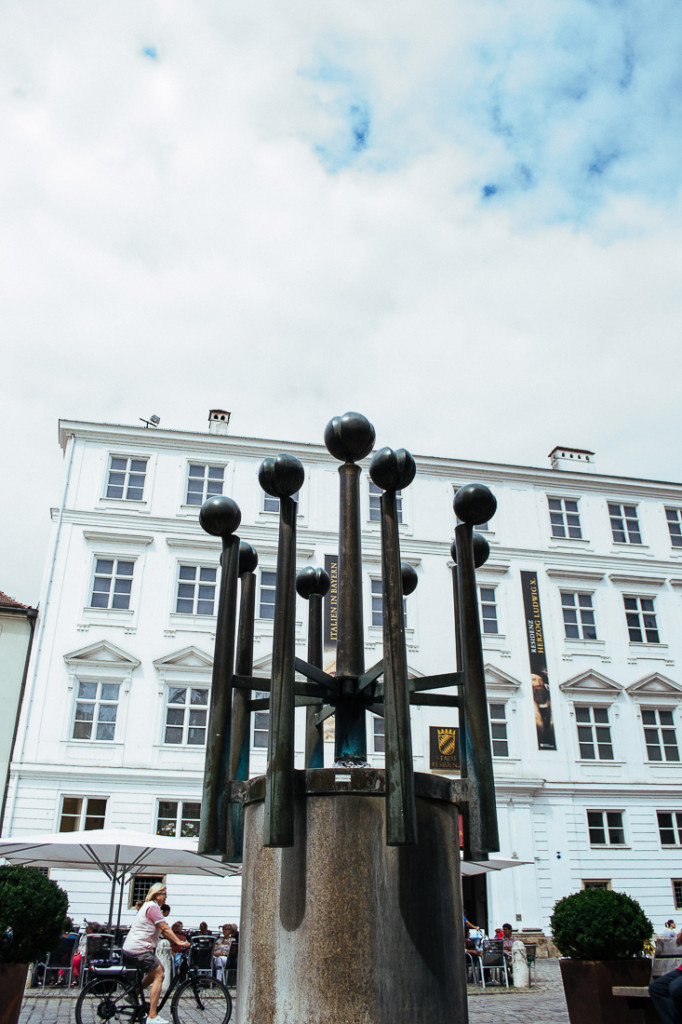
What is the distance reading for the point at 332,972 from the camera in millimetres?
4465

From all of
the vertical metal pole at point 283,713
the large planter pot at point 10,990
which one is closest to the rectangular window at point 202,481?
the large planter pot at point 10,990

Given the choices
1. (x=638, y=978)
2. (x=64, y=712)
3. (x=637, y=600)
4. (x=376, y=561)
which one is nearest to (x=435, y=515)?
(x=376, y=561)

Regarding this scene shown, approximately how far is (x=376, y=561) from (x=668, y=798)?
13580 millimetres

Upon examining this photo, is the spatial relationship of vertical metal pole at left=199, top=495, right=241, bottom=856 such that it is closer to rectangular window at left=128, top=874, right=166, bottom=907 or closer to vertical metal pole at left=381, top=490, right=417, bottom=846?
vertical metal pole at left=381, top=490, right=417, bottom=846

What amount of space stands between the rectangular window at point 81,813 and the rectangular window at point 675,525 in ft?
81.2

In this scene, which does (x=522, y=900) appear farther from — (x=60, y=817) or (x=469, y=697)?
(x=469, y=697)

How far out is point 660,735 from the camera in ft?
104

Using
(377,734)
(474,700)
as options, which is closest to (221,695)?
(474,700)

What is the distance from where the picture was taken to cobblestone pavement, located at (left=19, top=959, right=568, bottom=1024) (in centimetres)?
1315

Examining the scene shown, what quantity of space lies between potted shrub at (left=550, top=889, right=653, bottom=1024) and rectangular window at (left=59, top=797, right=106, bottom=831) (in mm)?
20441

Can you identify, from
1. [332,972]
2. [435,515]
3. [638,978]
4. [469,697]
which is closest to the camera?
[332,972]

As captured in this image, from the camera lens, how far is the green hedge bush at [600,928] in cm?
880

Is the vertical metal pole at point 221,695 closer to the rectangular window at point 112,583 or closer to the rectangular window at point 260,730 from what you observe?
the rectangular window at point 260,730

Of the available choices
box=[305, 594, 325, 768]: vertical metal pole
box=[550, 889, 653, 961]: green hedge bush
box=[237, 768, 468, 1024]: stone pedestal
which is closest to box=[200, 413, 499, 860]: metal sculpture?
box=[237, 768, 468, 1024]: stone pedestal
